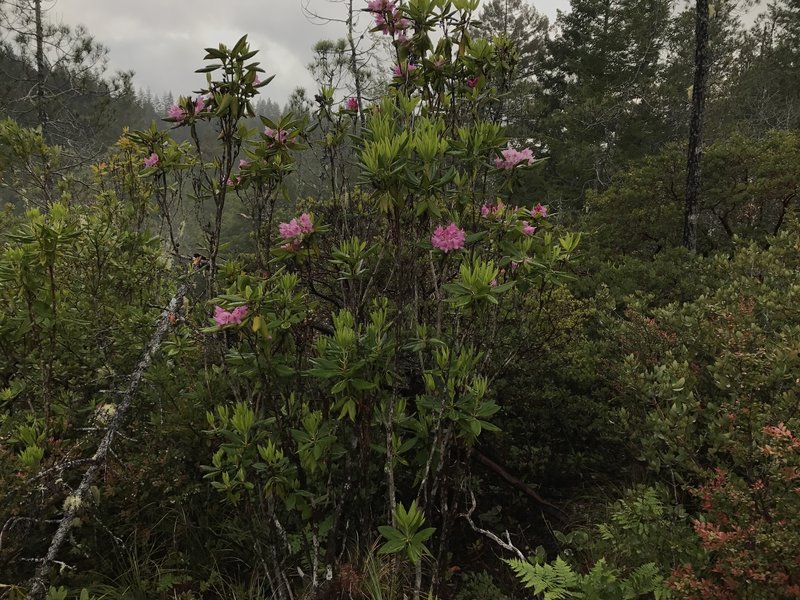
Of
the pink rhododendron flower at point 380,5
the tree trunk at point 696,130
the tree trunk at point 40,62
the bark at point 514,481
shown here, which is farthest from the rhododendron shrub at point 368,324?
the tree trunk at point 40,62

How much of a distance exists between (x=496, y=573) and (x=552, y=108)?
66.7ft

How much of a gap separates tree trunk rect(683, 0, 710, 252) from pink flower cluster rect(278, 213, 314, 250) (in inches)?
257

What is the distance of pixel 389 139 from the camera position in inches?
86.4

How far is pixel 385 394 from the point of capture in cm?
253

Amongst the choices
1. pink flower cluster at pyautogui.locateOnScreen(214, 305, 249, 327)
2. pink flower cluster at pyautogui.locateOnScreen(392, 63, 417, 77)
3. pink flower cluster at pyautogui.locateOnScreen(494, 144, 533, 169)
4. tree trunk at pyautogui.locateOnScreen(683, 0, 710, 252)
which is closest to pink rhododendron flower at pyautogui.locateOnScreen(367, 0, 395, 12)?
pink flower cluster at pyautogui.locateOnScreen(392, 63, 417, 77)

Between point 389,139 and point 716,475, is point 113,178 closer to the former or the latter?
point 389,139

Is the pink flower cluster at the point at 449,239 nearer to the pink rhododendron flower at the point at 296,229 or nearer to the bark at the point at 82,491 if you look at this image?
the pink rhododendron flower at the point at 296,229

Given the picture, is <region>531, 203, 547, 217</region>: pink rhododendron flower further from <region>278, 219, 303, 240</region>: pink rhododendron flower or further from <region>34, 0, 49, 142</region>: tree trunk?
<region>34, 0, 49, 142</region>: tree trunk

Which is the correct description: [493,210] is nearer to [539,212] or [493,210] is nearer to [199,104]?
[539,212]

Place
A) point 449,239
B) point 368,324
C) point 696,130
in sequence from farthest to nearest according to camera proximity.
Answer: point 696,130 < point 368,324 < point 449,239

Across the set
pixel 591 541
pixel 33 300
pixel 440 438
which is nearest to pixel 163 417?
pixel 33 300

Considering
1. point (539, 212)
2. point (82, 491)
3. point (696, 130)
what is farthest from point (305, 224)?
point (696, 130)

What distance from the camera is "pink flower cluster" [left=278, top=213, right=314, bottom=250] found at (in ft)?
8.45

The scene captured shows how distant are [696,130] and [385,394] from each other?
717 centimetres
